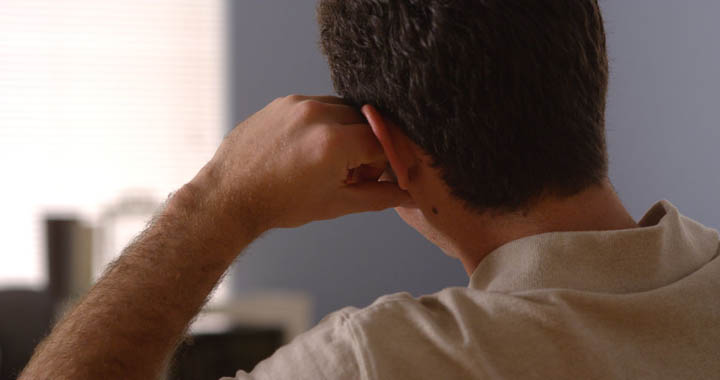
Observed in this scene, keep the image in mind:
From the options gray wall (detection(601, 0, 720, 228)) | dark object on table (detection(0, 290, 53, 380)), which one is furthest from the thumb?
dark object on table (detection(0, 290, 53, 380))

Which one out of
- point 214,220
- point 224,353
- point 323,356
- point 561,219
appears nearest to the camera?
point 323,356

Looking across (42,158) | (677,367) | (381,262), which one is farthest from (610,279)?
(42,158)

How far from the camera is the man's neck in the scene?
721mm

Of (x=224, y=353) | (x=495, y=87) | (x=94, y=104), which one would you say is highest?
(x=495, y=87)

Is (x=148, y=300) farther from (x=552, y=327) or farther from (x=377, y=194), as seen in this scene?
(x=552, y=327)

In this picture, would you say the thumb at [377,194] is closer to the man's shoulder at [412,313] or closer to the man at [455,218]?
the man at [455,218]

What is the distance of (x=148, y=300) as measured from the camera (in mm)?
770

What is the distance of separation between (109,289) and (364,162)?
0.33 metres

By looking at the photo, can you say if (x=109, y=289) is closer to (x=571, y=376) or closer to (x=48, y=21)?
(x=571, y=376)

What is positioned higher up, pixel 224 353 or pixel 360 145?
pixel 360 145

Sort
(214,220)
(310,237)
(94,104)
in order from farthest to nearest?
(94,104), (310,237), (214,220)

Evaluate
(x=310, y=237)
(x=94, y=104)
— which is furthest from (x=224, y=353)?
(x=94, y=104)

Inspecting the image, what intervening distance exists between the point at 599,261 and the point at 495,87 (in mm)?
202

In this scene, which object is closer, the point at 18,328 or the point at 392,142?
the point at 392,142
